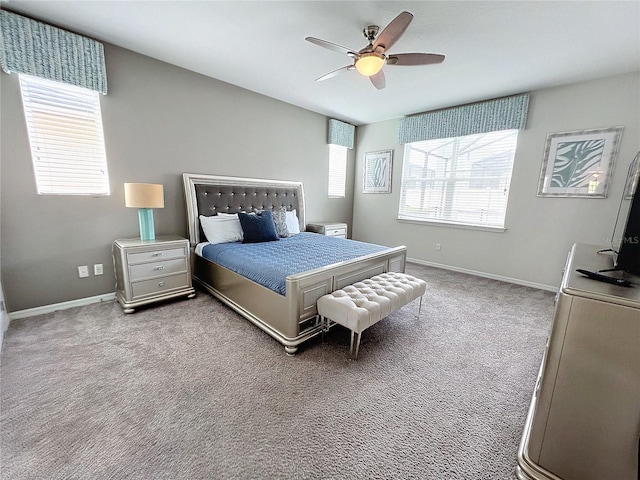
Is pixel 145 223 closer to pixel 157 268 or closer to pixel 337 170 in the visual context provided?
pixel 157 268

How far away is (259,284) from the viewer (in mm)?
2262

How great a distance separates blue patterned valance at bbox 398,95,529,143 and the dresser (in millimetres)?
3336

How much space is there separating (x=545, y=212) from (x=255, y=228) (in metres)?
3.92

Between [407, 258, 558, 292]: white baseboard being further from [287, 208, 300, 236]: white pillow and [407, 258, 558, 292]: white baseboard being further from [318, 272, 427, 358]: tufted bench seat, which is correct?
[287, 208, 300, 236]: white pillow

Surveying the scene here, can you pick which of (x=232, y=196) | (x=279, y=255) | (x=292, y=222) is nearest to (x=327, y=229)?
(x=292, y=222)

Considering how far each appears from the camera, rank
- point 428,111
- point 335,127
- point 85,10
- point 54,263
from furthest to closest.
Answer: point 335,127, point 428,111, point 54,263, point 85,10

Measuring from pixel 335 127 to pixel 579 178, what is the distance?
3681 mm

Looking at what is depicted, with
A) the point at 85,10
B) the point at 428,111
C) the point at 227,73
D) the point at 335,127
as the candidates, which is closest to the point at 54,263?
the point at 85,10

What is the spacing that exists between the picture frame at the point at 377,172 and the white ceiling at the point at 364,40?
1.73 m

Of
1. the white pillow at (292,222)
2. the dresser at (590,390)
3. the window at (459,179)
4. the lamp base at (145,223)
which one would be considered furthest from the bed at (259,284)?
the window at (459,179)

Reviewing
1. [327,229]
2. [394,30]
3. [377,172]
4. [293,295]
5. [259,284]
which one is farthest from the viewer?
[377,172]

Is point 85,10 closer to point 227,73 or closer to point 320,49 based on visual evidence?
point 227,73

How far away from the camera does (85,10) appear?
6.91 feet

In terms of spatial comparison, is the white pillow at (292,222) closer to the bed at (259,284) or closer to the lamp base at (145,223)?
the bed at (259,284)
